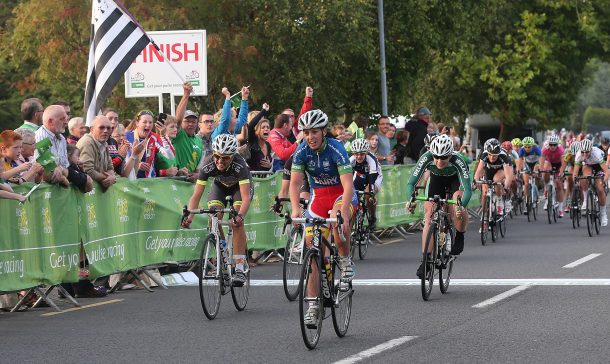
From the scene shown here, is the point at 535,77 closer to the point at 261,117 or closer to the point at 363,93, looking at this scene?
the point at 363,93

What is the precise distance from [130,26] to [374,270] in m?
4.99

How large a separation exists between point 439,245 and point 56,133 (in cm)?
424

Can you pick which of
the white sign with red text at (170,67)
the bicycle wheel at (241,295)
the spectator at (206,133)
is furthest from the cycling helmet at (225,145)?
the white sign with red text at (170,67)

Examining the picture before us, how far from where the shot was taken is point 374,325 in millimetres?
12242

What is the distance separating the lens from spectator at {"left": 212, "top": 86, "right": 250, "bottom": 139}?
1775cm

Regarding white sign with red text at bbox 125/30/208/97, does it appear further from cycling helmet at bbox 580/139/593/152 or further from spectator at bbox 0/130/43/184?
spectator at bbox 0/130/43/184

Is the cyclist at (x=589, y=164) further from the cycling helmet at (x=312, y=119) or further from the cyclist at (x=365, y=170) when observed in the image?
the cycling helmet at (x=312, y=119)

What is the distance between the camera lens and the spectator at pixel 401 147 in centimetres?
2847

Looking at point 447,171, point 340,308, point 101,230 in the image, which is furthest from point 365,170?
point 340,308

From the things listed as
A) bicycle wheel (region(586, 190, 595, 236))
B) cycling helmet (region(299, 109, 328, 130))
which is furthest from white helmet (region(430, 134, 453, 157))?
bicycle wheel (region(586, 190, 595, 236))

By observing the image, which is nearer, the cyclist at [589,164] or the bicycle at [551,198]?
the cyclist at [589,164]

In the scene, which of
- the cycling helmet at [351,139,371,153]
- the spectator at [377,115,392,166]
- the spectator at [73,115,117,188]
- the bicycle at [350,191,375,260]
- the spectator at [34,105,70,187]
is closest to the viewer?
the spectator at [34,105,70,187]

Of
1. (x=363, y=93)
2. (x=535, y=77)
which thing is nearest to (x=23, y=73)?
(x=363, y=93)

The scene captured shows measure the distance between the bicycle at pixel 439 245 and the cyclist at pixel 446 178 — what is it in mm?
96
